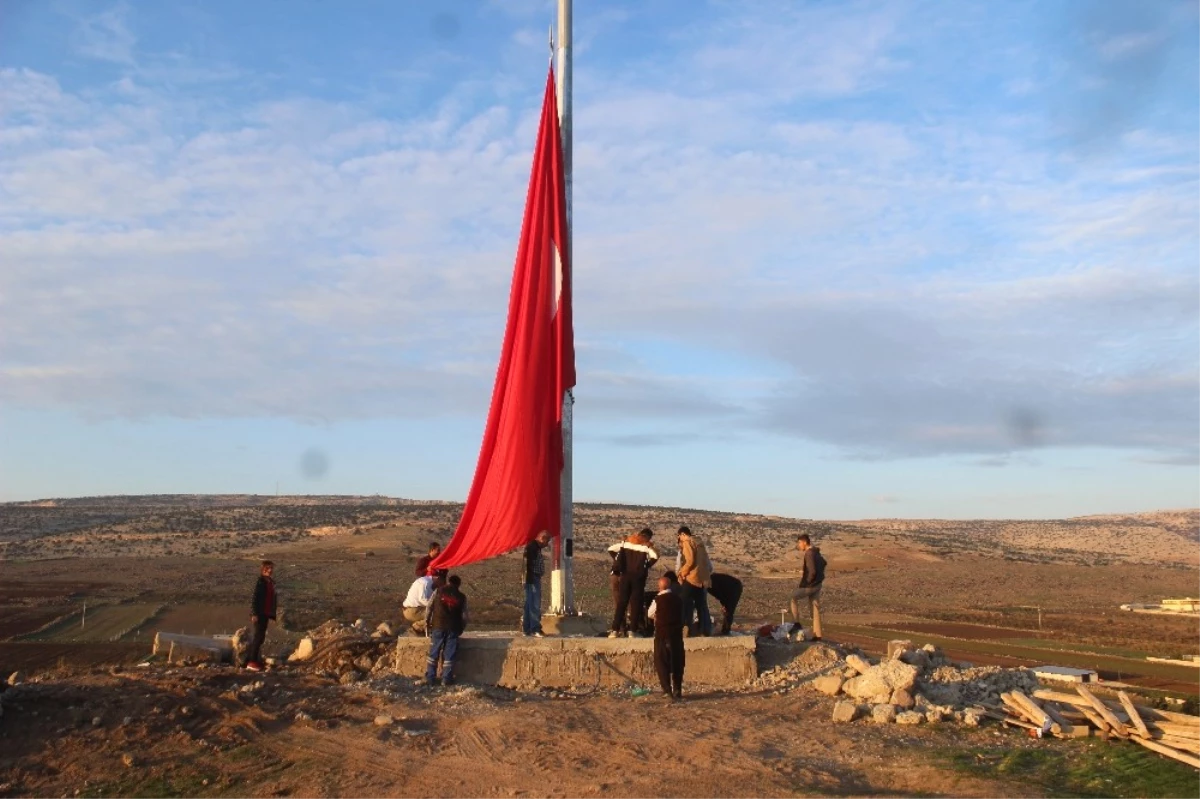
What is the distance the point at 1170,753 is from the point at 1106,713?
87 cm

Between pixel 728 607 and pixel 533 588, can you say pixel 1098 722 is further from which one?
pixel 533 588

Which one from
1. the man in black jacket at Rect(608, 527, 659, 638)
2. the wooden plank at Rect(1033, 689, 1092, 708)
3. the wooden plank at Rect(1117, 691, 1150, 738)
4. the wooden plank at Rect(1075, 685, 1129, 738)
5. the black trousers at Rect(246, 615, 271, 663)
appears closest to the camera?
the wooden plank at Rect(1117, 691, 1150, 738)

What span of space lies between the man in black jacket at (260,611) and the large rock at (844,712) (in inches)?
256

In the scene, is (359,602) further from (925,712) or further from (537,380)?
(925,712)

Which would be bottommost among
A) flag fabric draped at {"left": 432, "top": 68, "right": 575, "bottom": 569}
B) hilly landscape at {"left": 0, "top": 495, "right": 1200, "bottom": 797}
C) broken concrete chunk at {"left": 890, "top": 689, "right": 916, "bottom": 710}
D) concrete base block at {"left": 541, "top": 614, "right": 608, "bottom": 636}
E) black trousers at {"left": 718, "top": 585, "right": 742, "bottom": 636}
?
hilly landscape at {"left": 0, "top": 495, "right": 1200, "bottom": 797}

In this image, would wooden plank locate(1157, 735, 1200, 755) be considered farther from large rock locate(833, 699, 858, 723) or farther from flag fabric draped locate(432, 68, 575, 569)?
flag fabric draped locate(432, 68, 575, 569)

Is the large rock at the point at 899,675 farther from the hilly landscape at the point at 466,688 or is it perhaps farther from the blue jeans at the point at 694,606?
the blue jeans at the point at 694,606

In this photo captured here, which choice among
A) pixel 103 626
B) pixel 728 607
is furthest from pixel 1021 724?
pixel 103 626

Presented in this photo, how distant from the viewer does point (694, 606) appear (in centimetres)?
1286

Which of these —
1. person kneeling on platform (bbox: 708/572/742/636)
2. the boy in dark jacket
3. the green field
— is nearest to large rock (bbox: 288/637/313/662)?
the boy in dark jacket

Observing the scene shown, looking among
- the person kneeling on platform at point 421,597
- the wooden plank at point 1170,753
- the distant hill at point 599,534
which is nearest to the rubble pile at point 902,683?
the wooden plank at point 1170,753

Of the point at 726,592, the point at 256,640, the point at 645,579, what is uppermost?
the point at 645,579

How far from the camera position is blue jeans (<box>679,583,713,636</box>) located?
12375mm

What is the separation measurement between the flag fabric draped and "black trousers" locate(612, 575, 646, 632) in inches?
55.2
